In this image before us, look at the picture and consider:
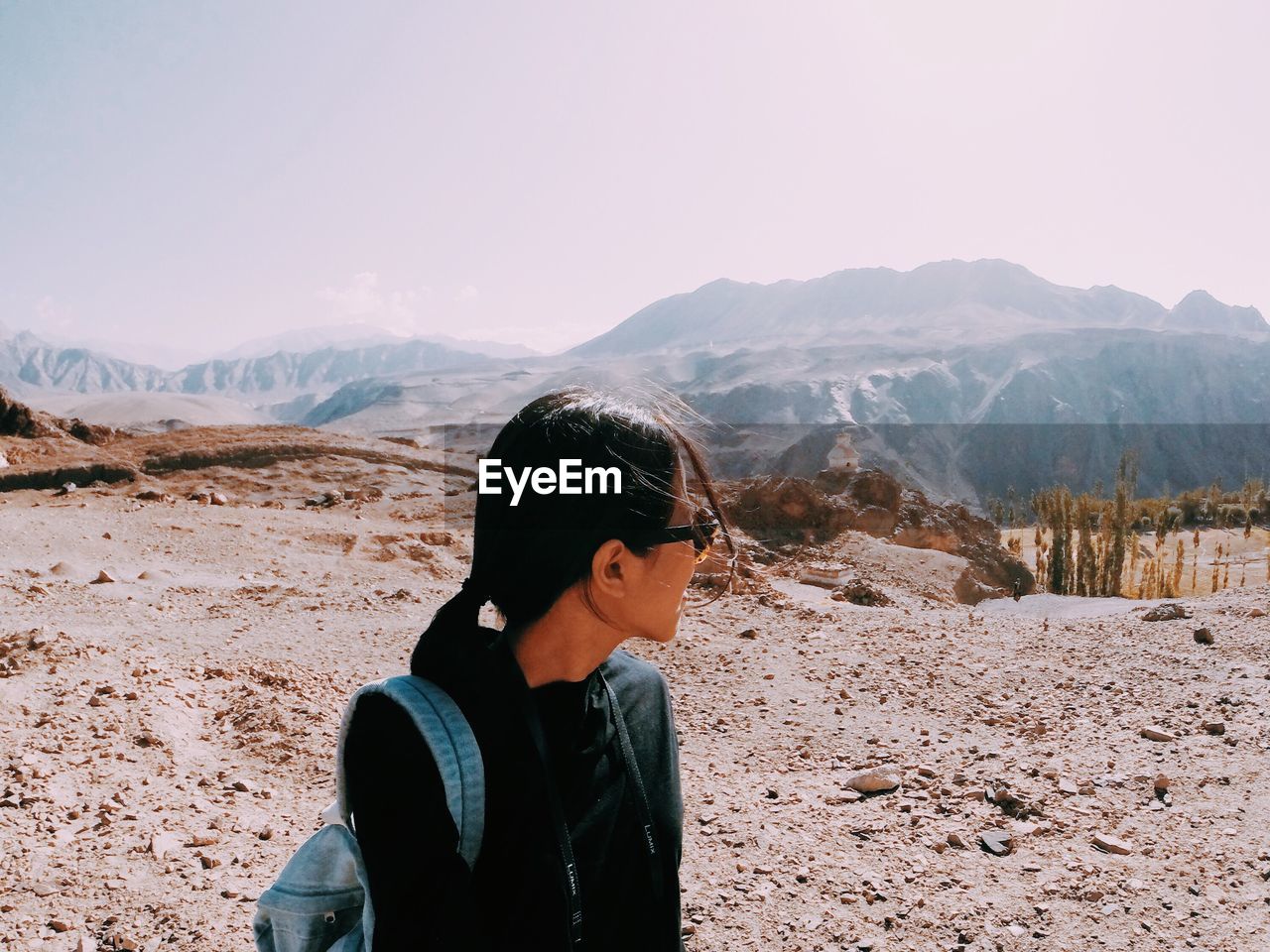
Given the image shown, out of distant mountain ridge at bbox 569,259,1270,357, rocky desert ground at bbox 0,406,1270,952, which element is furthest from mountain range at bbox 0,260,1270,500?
rocky desert ground at bbox 0,406,1270,952

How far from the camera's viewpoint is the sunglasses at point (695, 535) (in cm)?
118

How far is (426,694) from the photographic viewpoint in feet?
3.29

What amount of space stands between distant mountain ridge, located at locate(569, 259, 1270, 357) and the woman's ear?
11425cm

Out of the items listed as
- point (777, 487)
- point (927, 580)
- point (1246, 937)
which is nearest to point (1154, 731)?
point (1246, 937)

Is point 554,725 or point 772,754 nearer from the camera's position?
point 554,725

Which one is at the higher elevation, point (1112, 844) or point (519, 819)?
point (519, 819)

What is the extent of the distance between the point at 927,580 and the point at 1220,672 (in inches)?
250

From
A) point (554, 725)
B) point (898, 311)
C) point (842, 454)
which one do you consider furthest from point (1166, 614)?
point (898, 311)

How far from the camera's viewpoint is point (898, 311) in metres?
149

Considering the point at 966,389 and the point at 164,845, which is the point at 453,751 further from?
the point at 966,389

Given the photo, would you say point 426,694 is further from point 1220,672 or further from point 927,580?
point 927,580

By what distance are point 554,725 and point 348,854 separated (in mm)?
325
